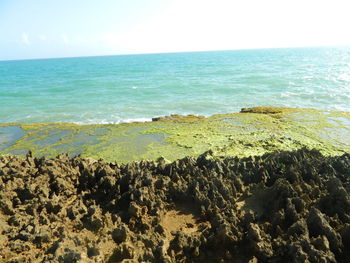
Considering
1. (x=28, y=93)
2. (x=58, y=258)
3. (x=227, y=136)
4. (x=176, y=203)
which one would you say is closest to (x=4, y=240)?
(x=58, y=258)

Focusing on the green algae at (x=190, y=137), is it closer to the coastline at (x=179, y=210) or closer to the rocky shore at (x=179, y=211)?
the coastline at (x=179, y=210)

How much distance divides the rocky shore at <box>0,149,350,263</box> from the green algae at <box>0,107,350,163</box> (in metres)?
5.29

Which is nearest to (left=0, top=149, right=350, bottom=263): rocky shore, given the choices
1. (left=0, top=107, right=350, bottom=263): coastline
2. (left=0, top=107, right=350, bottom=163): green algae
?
(left=0, top=107, right=350, bottom=263): coastline

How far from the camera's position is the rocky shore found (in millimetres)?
4996

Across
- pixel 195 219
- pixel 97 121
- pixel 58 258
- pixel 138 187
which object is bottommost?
pixel 97 121

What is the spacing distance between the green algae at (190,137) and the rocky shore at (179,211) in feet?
17.3

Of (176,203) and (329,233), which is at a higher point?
(329,233)

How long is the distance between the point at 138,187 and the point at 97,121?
736 inches

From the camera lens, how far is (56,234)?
5.70 m

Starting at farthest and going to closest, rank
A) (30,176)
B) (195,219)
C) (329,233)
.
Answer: (30,176)
(195,219)
(329,233)

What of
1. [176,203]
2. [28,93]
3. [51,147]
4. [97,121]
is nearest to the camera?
[176,203]

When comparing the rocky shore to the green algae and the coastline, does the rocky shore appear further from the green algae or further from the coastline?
the green algae

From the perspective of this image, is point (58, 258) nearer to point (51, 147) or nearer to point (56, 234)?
point (56, 234)

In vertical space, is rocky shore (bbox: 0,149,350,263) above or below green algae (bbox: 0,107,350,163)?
above
